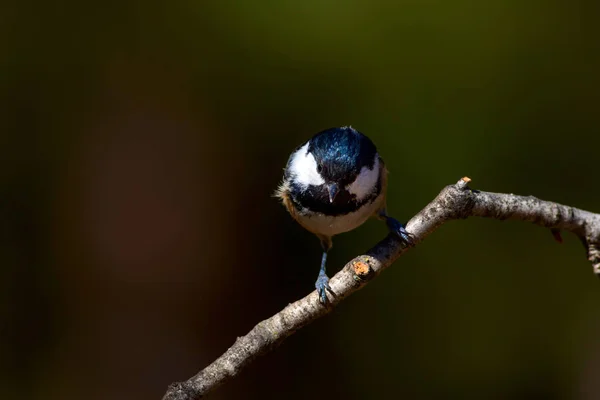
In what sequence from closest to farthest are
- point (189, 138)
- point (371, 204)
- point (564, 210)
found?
point (564, 210), point (371, 204), point (189, 138)

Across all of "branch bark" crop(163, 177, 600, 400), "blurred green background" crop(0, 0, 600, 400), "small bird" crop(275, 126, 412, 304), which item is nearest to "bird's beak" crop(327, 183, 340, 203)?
"small bird" crop(275, 126, 412, 304)

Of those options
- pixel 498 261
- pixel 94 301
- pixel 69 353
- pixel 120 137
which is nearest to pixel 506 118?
pixel 498 261

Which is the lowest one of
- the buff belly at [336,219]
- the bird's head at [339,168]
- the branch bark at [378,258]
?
the branch bark at [378,258]

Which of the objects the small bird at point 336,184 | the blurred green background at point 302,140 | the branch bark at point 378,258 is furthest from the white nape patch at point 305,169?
the blurred green background at point 302,140

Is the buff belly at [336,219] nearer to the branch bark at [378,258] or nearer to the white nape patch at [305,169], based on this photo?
the white nape patch at [305,169]

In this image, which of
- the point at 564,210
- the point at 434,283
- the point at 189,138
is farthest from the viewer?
the point at 189,138

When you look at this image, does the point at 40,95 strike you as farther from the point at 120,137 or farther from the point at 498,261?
the point at 498,261
